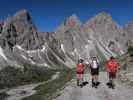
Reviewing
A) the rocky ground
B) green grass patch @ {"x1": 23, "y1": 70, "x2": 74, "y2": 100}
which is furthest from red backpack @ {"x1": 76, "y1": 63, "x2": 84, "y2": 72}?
green grass patch @ {"x1": 23, "y1": 70, "x2": 74, "y2": 100}

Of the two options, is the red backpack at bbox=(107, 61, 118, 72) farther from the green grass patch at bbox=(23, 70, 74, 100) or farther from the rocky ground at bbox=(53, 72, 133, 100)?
the green grass patch at bbox=(23, 70, 74, 100)

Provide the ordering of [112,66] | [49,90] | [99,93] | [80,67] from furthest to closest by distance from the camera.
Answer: [49,90] < [80,67] < [112,66] < [99,93]

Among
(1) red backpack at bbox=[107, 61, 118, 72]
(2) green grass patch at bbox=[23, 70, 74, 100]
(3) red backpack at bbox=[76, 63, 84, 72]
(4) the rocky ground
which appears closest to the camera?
(4) the rocky ground

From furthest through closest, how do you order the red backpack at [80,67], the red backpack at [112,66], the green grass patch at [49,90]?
1. the green grass patch at [49,90]
2. the red backpack at [80,67]
3. the red backpack at [112,66]

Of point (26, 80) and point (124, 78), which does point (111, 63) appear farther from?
point (26, 80)

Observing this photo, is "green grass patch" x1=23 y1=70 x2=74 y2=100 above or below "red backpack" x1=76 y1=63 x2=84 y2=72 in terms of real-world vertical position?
below

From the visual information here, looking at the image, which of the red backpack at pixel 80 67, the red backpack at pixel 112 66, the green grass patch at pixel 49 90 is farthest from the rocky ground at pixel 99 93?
the green grass patch at pixel 49 90

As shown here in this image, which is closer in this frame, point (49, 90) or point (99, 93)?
point (99, 93)

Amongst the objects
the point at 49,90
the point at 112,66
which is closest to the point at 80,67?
the point at 112,66

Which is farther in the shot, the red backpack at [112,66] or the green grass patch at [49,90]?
the green grass patch at [49,90]

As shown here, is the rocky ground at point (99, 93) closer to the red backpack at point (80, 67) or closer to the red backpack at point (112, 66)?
the red backpack at point (112, 66)

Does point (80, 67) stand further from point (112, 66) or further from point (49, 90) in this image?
point (49, 90)

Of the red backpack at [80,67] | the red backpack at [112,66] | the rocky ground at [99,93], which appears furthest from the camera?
the red backpack at [80,67]

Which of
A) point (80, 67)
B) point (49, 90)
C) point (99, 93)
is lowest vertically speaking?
point (49, 90)
